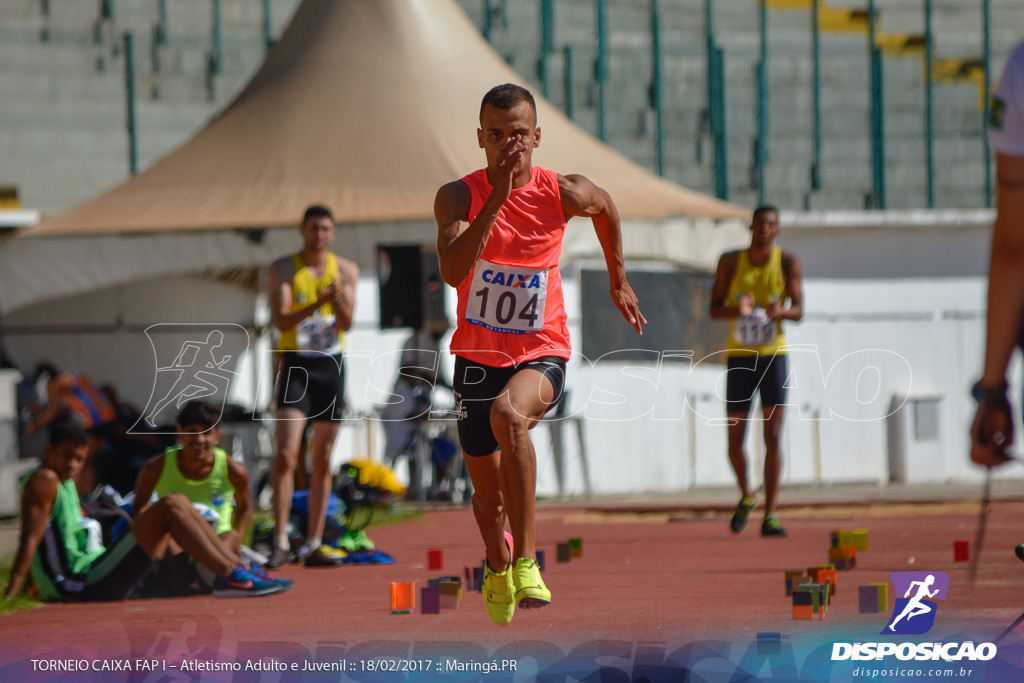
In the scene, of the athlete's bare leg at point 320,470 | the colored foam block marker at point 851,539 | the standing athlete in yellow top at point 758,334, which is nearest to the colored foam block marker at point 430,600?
the athlete's bare leg at point 320,470

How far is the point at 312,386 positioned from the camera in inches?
325

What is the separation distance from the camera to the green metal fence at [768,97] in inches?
707

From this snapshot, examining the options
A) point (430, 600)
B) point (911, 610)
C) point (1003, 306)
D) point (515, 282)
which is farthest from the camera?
point (430, 600)

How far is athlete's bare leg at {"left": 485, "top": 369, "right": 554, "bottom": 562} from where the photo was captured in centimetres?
506

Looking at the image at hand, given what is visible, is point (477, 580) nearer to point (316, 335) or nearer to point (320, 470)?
point (320, 470)

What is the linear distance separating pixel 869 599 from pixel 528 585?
1.63 meters

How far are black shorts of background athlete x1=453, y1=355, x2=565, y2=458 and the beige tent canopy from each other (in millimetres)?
6982

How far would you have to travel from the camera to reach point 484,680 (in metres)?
4.48

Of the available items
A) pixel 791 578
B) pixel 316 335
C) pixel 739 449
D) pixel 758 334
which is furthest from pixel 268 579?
pixel 758 334

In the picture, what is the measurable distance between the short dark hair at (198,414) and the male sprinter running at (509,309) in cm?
254

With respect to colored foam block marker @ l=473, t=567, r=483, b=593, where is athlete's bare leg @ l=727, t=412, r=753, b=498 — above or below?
above

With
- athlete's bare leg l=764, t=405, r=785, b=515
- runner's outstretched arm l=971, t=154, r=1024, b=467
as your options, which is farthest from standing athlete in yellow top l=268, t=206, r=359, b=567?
runner's outstretched arm l=971, t=154, r=1024, b=467

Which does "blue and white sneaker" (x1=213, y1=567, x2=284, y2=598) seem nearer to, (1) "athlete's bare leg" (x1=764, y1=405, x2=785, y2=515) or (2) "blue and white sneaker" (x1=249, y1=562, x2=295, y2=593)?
(2) "blue and white sneaker" (x1=249, y1=562, x2=295, y2=593)

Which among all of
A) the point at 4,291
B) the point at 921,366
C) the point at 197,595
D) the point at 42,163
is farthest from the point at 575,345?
the point at 42,163
